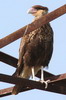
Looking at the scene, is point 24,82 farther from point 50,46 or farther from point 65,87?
point 50,46

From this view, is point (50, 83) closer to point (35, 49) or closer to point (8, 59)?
point (8, 59)

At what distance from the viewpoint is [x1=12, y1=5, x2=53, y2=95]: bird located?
306 inches

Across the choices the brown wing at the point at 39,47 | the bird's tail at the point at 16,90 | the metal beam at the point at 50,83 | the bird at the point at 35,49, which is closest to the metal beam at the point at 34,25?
the metal beam at the point at 50,83

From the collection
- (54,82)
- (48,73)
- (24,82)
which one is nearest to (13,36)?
(24,82)

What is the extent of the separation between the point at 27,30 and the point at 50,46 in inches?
100

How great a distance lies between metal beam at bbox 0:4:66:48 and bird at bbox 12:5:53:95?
6.55ft

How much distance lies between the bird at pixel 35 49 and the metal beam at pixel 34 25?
2.00 m

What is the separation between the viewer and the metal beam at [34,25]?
505cm

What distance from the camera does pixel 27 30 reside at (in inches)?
214

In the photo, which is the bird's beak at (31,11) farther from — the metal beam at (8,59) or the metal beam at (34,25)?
the metal beam at (34,25)

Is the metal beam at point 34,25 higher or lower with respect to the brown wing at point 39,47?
lower

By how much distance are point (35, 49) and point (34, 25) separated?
241 cm

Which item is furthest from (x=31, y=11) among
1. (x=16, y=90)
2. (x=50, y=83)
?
(x=50, y=83)

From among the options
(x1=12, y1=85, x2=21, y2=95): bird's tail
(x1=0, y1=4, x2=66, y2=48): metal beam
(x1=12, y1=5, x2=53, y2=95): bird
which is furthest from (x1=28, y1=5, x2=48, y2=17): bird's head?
(x1=0, y1=4, x2=66, y2=48): metal beam
